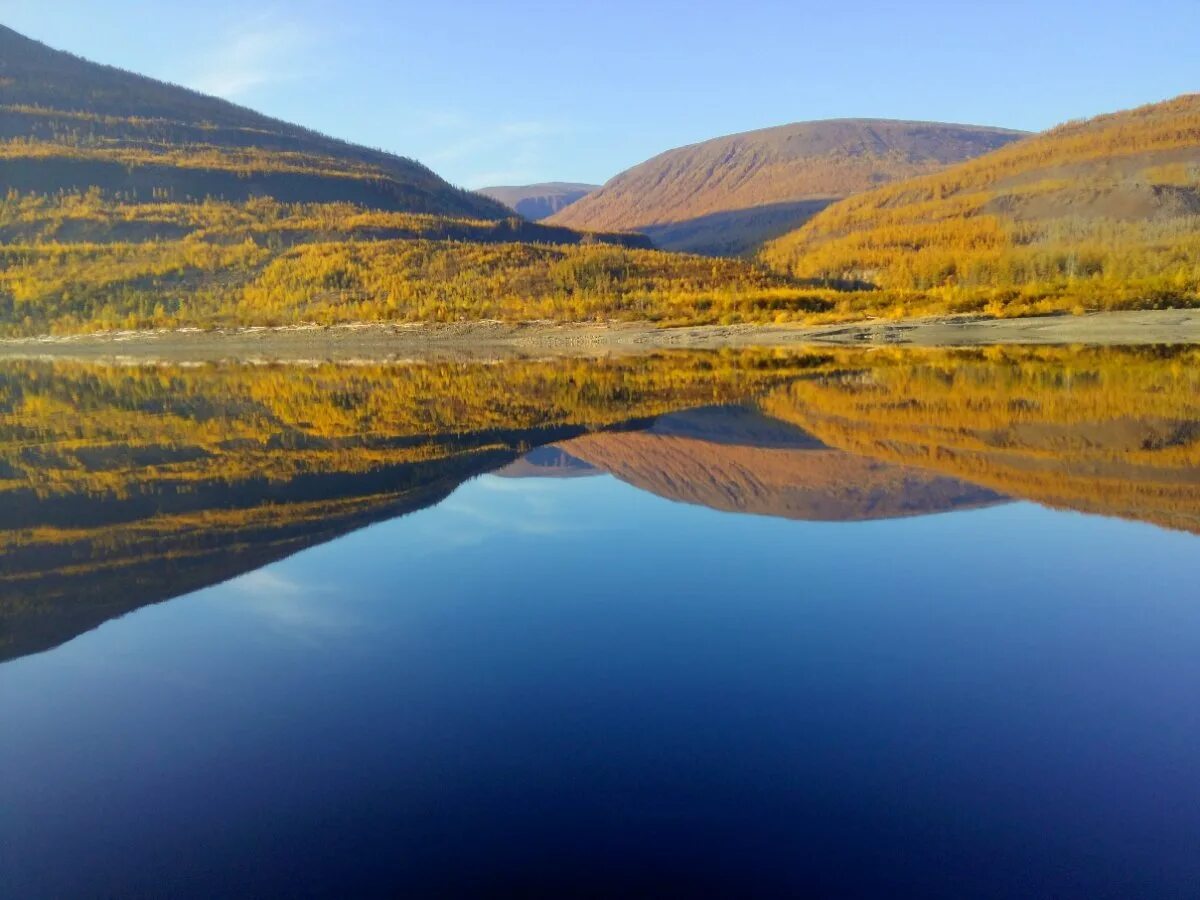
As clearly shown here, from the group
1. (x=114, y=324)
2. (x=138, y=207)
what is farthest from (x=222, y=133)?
(x=114, y=324)

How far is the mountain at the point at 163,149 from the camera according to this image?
3314 inches

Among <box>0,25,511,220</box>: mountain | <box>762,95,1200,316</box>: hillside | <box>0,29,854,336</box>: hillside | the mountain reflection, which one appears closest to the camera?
Answer: the mountain reflection

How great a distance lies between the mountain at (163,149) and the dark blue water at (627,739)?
89.2 m

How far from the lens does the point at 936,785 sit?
3383 mm

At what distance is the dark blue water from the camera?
300cm

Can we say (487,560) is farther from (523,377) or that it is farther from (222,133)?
(222,133)

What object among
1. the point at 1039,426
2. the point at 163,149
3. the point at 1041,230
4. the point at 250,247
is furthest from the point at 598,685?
the point at 163,149

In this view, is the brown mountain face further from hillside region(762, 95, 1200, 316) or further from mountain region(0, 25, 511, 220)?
mountain region(0, 25, 511, 220)

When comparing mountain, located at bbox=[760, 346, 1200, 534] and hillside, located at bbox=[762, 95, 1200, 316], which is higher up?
hillside, located at bbox=[762, 95, 1200, 316]

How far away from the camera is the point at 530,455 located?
448 inches

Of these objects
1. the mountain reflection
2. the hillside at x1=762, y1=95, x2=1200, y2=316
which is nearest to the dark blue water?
the mountain reflection

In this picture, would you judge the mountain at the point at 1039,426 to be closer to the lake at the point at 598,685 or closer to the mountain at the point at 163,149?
the lake at the point at 598,685

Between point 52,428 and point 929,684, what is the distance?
52.3ft

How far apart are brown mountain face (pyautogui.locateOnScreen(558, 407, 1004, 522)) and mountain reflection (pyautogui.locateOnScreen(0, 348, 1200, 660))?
40 mm
